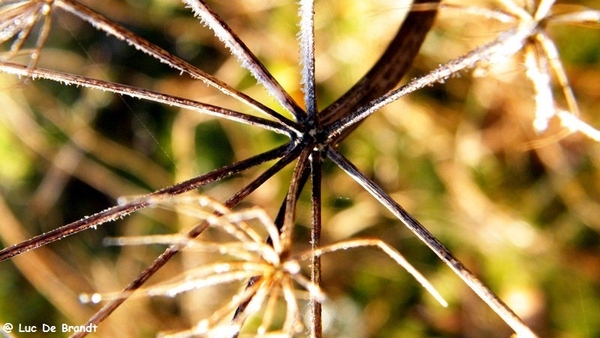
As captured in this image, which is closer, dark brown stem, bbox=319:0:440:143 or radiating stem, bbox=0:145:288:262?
radiating stem, bbox=0:145:288:262

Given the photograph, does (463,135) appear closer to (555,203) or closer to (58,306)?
(555,203)

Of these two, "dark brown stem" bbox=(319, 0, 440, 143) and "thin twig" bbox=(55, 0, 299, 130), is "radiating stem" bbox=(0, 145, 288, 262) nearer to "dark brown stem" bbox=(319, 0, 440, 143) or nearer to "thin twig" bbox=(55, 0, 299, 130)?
"thin twig" bbox=(55, 0, 299, 130)

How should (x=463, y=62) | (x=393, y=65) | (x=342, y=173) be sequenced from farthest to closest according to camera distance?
(x=342, y=173)
(x=393, y=65)
(x=463, y=62)

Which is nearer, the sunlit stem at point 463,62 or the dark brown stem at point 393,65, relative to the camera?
the sunlit stem at point 463,62

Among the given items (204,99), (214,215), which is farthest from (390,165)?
(214,215)

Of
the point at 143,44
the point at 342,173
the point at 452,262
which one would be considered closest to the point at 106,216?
the point at 143,44

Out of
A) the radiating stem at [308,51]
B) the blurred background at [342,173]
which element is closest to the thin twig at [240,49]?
the radiating stem at [308,51]

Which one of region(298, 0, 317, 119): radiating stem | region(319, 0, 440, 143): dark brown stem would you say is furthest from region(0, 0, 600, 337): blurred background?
region(298, 0, 317, 119): radiating stem

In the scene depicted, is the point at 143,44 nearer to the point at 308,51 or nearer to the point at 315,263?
the point at 308,51

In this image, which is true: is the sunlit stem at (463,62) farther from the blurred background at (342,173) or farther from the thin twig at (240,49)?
the blurred background at (342,173)
